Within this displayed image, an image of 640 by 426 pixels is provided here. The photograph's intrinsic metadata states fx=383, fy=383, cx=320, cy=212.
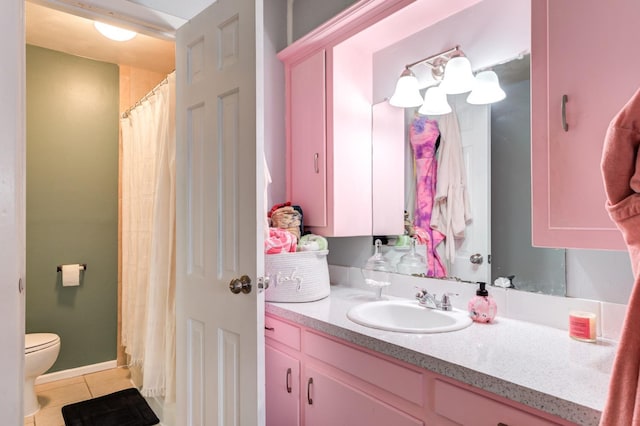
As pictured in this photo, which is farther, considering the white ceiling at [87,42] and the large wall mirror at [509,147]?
the white ceiling at [87,42]

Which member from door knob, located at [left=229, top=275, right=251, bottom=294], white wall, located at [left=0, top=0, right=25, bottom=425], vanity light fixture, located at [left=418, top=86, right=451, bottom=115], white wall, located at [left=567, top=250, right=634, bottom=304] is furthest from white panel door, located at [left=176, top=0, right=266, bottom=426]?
white wall, located at [left=567, top=250, right=634, bottom=304]

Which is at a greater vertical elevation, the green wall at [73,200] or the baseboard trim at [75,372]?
the green wall at [73,200]

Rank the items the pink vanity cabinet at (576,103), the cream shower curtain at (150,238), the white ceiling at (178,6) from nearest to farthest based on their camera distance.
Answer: the pink vanity cabinet at (576,103) → the white ceiling at (178,6) → the cream shower curtain at (150,238)

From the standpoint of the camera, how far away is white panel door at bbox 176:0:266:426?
139 cm

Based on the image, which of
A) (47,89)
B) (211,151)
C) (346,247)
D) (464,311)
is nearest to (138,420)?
(346,247)

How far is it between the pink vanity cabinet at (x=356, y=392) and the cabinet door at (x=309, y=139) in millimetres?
675

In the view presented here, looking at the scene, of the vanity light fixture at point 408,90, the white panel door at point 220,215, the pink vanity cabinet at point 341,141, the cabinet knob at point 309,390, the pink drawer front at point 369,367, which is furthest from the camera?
the pink vanity cabinet at point 341,141

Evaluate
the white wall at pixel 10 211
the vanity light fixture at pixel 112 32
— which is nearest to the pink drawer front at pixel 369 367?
the white wall at pixel 10 211

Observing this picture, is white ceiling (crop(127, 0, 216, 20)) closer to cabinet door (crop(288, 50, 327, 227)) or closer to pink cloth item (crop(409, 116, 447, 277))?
cabinet door (crop(288, 50, 327, 227))

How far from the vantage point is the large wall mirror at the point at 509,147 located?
56.4 inches

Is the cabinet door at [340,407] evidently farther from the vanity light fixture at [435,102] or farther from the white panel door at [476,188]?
the vanity light fixture at [435,102]

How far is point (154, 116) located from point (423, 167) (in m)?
1.74

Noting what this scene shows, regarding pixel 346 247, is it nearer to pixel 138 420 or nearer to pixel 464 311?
pixel 464 311

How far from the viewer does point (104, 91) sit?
3.10 m
